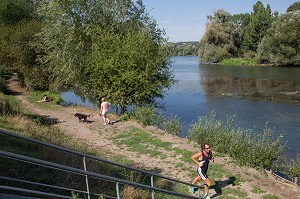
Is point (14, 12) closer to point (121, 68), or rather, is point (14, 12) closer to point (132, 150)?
point (121, 68)

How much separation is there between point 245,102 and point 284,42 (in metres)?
41.2

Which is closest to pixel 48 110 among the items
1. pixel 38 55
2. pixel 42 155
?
pixel 38 55

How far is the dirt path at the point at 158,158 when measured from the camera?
11.0m

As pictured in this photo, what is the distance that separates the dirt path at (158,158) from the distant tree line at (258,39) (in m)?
55.6

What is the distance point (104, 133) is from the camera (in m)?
17.2

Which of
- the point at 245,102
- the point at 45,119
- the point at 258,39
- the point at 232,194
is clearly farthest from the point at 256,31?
the point at 232,194

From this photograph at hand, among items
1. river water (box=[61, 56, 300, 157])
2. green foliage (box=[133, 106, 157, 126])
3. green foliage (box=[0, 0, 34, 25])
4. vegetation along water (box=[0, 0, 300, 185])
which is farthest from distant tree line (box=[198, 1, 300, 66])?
green foliage (box=[133, 106, 157, 126])

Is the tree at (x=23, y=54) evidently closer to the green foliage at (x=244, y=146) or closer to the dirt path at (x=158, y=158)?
the dirt path at (x=158, y=158)

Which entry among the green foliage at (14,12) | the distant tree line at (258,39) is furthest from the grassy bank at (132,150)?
the distant tree line at (258,39)

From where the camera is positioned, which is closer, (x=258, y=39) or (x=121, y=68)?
A: (x=121, y=68)

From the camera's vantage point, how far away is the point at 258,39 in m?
87.1

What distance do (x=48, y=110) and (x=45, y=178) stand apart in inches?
623

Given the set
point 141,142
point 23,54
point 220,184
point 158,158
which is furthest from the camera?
point 23,54

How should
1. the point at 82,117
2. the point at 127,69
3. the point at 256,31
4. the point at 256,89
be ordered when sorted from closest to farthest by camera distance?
the point at 82,117
the point at 127,69
the point at 256,89
the point at 256,31
